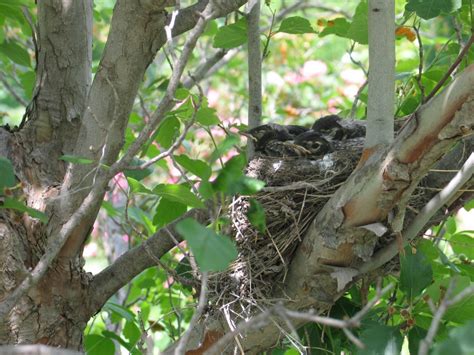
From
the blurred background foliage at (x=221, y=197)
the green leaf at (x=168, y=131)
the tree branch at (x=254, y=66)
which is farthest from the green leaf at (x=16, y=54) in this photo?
the tree branch at (x=254, y=66)

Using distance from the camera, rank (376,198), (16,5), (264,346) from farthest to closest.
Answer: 1. (16,5)
2. (264,346)
3. (376,198)

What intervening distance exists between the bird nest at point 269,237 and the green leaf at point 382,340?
1.11 ft

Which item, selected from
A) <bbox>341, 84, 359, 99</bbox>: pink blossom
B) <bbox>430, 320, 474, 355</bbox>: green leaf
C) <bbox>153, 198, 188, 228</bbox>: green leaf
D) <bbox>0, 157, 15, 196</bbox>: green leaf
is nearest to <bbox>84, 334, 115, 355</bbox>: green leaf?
<bbox>153, 198, 188, 228</bbox>: green leaf

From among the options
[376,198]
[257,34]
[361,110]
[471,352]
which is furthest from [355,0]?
[471,352]

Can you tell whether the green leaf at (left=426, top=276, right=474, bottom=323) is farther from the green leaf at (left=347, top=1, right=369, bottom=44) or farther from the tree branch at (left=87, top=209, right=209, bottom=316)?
the green leaf at (left=347, top=1, right=369, bottom=44)

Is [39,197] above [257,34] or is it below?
below

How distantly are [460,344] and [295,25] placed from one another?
167 centimetres

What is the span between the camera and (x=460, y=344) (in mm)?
1038

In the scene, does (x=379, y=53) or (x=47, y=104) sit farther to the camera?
(x=47, y=104)

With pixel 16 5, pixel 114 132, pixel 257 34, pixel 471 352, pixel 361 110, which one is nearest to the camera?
pixel 471 352

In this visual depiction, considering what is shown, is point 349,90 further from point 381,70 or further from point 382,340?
point 382,340

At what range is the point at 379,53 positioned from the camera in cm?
179

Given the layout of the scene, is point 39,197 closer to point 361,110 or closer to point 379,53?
point 379,53

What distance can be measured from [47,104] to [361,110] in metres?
1.63
